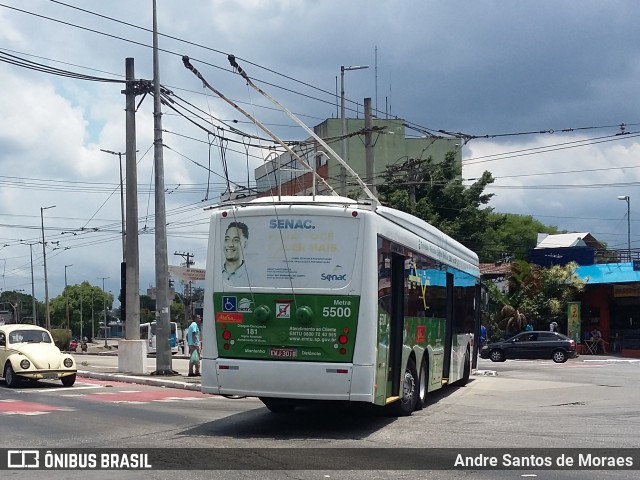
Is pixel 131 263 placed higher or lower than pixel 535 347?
higher

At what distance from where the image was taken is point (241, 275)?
511 inches

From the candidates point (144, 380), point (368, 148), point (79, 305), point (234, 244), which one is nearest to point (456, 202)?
point (368, 148)

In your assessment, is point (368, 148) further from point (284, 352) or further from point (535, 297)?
point (535, 297)

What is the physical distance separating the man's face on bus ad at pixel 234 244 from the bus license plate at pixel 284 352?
59.2 inches

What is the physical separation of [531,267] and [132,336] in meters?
27.0

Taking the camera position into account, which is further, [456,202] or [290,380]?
[456,202]

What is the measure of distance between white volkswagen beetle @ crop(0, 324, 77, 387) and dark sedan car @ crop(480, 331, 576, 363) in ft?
70.3

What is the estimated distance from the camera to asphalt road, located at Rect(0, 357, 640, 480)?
1122 cm

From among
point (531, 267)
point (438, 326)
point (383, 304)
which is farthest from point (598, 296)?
point (383, 304)

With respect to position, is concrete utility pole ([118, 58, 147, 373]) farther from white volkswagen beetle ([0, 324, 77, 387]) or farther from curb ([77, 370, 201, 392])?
white volkswagen beetle ([0, 324, 77, 387])

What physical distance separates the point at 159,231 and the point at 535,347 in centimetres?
1951

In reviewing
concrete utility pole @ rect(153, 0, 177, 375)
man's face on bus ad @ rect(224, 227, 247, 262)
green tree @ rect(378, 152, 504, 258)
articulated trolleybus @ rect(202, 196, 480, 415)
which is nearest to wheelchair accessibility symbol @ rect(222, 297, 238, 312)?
articulated trolleybus @ rect(202, 196, 480, 415)

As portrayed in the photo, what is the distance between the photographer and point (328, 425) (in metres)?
14.1

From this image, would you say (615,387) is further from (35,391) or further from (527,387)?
(35,391)
